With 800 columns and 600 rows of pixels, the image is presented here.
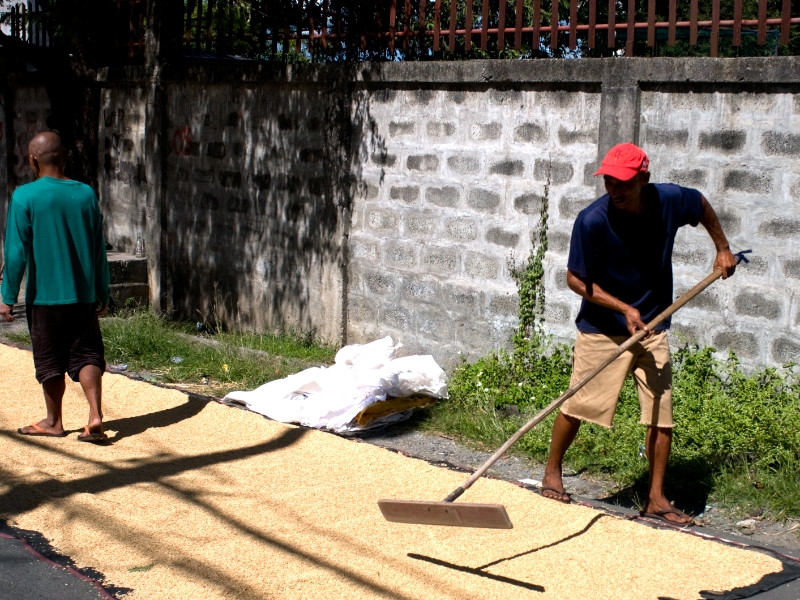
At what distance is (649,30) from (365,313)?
10.4 feet

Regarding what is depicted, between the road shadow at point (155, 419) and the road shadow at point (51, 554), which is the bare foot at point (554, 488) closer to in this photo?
the road shadow at point (51, 554)

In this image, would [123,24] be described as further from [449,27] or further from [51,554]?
[51,554]

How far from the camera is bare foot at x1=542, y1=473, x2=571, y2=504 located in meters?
5.34

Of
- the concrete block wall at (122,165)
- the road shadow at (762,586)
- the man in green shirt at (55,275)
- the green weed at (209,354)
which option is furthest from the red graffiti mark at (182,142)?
the road shadow at (762,586)

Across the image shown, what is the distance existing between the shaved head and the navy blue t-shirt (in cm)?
318

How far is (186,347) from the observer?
8820 mm

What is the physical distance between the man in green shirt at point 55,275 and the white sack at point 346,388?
119 centimetres

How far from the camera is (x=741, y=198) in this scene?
19.9ft

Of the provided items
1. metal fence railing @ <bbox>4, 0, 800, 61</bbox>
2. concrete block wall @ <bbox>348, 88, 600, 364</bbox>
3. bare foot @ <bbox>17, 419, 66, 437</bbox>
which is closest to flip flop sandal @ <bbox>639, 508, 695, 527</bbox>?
concrete block wall @ <bbox>348, 88, 600, 364</bbox>

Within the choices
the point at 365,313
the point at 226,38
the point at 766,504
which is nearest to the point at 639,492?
the point at 766,504

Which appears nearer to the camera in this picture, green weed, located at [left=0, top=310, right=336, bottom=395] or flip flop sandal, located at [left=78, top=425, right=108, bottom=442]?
flip flop sandal, located at [left=78, top=425, right=108, bottom=442]

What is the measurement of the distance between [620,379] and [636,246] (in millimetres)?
657

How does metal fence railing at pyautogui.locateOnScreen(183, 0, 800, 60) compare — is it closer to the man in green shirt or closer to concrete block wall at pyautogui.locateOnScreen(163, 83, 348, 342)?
concrete block wall at pyautogui.locateOnScreen(163, 83, 348, 342)

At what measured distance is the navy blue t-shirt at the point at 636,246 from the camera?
5.02 metres
